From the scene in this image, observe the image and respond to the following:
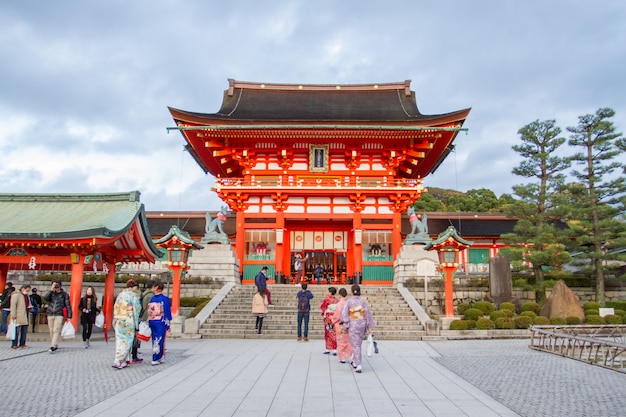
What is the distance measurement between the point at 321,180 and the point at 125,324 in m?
17.0

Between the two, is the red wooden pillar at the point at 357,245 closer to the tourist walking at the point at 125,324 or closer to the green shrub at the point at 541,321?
the green shrub at the point at 541,321

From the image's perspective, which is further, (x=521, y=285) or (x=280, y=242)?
(x=280, y=242)

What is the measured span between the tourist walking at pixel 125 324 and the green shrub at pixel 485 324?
11.3m

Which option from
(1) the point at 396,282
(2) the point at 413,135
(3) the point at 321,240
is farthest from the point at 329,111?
(1) the point at 396,282

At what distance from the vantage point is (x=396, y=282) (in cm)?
2145

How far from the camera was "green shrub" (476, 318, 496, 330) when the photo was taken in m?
15.2

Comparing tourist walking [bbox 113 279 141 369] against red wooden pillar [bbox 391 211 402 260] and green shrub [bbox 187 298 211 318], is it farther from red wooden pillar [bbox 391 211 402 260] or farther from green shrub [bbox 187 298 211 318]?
red wooden pillar [bbox 391 211 402 260]

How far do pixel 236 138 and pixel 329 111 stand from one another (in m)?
6.45

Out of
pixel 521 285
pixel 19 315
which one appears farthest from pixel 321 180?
pixel 19 315

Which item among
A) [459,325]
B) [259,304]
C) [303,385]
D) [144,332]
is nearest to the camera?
[303,385]

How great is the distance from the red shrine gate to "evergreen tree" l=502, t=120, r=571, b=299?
12.7ft

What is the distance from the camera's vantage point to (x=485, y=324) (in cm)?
1524

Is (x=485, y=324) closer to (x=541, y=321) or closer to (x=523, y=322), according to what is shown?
(x=523, y=322)

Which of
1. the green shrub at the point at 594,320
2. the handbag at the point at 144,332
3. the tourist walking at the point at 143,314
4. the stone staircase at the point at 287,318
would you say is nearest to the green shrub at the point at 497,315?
the stone staircase at the point at 287,318
